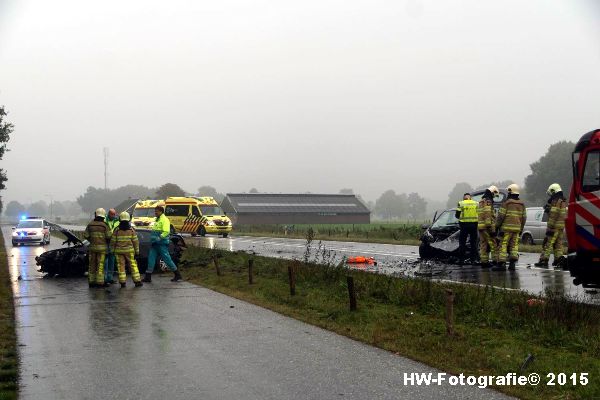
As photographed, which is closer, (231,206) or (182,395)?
(182,395)

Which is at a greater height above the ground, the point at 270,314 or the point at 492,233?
the point at 492,233

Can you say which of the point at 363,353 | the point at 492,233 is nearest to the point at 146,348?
the point at 363,353

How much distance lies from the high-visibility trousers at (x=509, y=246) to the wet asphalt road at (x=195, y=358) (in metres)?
6.94

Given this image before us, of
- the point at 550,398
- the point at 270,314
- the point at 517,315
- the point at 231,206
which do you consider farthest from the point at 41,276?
the point at 231,206

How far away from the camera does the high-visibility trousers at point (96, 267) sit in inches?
555

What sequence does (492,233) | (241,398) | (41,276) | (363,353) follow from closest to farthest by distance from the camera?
(241,398), (363,353), (492,233), (41,276)

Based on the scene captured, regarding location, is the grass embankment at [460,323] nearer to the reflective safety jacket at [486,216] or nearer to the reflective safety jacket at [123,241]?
the reflective safety jacket at [123,241]

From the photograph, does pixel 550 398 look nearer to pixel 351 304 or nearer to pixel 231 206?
pixel 351 304

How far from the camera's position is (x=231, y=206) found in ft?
294

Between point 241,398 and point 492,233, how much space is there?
37.4 ft

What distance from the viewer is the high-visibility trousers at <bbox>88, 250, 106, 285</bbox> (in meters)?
14.1

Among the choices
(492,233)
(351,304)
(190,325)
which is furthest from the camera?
(492,233)

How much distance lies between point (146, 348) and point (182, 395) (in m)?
2.12

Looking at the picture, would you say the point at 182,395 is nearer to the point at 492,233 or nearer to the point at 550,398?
the point at 550,398
